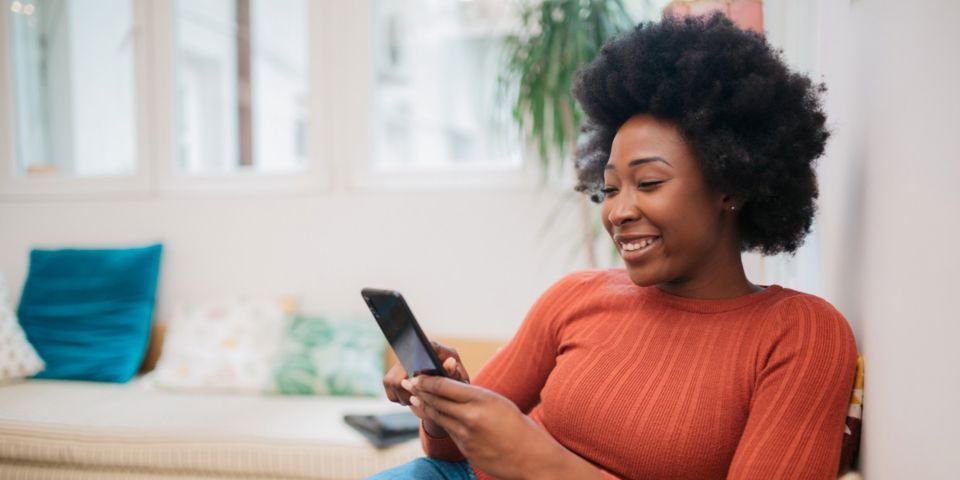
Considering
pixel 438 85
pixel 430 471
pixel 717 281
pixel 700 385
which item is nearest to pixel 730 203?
pixel 717 281

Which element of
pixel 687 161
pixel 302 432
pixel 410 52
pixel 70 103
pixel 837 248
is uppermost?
pixel 410 52

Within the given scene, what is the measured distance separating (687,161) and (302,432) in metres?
1.50

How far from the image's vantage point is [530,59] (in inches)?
85.1

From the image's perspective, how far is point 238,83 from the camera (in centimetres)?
357

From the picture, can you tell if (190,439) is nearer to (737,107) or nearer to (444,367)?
(444,367)

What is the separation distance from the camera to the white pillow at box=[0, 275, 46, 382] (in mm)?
2607

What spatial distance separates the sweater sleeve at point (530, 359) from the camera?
3.90 ft

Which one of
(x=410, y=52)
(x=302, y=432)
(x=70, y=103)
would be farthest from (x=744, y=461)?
(x=410, y=52)

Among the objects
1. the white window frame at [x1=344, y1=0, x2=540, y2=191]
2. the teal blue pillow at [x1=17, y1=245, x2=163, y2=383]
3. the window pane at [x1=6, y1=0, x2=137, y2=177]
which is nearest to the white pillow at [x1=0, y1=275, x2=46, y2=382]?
the teal blue pillow at [x1=17, y1=245, x2=163, y2=383]

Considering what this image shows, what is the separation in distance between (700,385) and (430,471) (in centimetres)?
47

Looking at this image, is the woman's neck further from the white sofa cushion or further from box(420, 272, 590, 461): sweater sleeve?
the white sofa cushion

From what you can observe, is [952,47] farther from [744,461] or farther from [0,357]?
[0,357]

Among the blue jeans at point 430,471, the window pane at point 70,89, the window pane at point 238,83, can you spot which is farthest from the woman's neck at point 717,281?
the window pane at point 70,89

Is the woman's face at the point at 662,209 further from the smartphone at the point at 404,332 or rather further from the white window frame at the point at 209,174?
the white window frame at the point at 209,174
